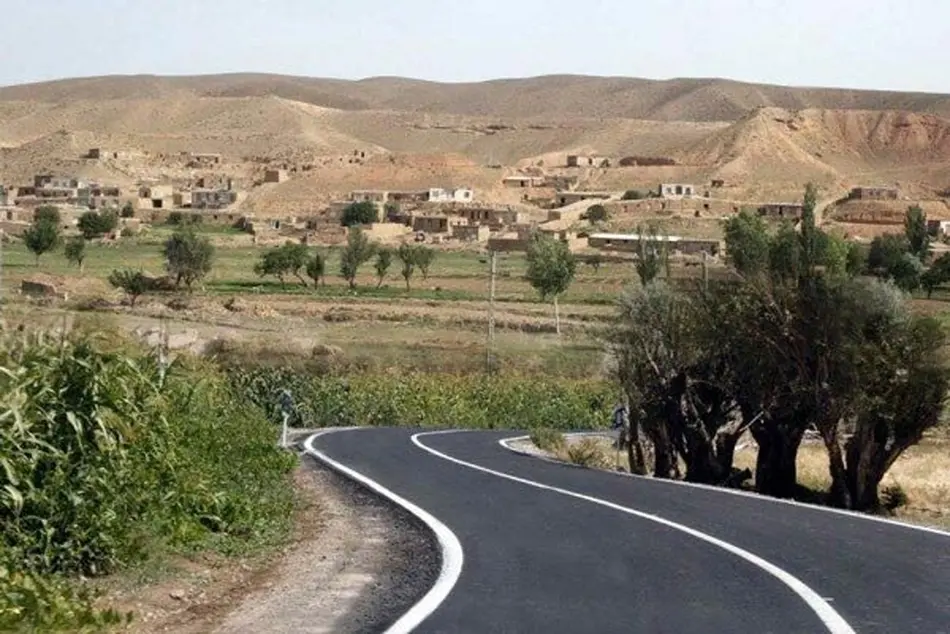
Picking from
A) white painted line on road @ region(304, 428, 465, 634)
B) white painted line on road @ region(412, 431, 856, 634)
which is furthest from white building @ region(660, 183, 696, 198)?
white painted line on road @ region(304, 428, 465, 634)

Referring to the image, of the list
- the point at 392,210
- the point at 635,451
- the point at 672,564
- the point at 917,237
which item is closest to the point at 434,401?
the point at 635,451

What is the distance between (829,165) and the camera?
157000mm

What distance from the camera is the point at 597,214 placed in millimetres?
112062

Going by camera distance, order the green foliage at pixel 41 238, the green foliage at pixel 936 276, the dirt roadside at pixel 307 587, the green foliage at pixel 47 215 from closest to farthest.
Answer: the dirt roadside at pixel 307 587 → the green foliage at pixel 936 276 → the green foliage at pixel 41 238 → the green foliage at pixel 47 215

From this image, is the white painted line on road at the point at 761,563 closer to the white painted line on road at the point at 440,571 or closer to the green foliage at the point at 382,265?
the white painted line on road at the point at 440,571

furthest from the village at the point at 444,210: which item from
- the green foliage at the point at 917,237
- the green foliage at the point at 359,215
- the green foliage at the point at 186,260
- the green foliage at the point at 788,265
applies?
the green foliage at the point at 788,265

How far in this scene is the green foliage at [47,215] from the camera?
8694 centimetres

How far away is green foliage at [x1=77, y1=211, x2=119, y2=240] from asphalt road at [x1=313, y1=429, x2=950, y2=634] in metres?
79.3

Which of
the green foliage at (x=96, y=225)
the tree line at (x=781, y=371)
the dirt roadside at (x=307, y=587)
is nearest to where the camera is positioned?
the dirt roadside at (x=307, y=587)

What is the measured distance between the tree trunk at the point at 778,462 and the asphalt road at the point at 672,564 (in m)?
5.54

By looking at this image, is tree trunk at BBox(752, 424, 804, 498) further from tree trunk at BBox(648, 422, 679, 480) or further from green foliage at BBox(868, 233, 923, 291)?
green foliage at BBox(868, 233, 923, 291)

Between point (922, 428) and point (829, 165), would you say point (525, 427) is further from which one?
point (829, 165)

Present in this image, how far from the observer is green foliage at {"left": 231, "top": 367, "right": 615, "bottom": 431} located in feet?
125

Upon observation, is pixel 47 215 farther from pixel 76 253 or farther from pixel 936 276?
pixel 936 276
